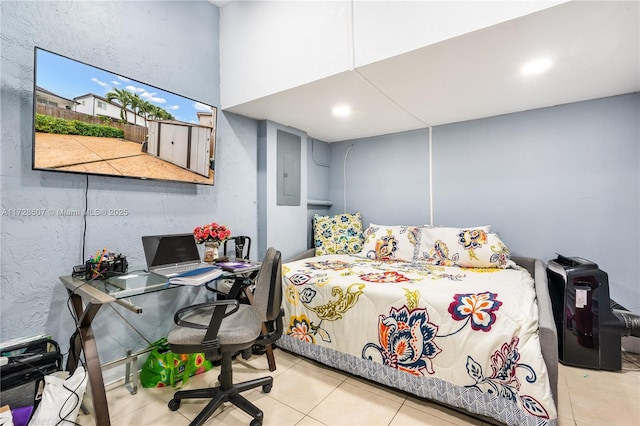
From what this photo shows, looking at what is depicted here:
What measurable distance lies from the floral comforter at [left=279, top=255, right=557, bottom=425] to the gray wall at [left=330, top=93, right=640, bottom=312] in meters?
0.72

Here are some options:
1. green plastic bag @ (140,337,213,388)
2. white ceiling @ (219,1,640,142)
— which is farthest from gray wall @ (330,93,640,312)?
green plastic bag @ (140,337,213,388)

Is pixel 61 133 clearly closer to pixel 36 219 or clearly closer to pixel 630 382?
pixel 36 219

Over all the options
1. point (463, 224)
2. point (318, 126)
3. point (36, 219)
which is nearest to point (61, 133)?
point (36, 219)

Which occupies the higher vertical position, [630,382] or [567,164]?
[567,164]

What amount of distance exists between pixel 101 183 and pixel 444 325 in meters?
2.38

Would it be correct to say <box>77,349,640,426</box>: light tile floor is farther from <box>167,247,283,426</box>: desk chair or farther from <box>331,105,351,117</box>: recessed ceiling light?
<box>331,105,351,117</box>: recessed ceiling light

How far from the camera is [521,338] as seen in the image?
4.78 feet

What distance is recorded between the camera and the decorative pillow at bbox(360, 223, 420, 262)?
290 cm

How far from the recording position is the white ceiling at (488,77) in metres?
1.52

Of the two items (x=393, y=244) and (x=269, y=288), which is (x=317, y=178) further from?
(x=269, y=288)

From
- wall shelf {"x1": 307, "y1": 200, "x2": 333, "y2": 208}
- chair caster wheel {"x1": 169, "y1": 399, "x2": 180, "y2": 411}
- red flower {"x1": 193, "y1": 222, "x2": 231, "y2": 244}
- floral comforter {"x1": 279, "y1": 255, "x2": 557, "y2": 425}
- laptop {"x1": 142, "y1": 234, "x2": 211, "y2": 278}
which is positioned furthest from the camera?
wall shelf {"x1": 307, "y1": 200, "x2": 333, "y2": 208}

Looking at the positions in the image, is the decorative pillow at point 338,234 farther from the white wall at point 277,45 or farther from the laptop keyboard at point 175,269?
the white wall at point 277,45

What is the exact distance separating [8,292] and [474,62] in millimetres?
3089

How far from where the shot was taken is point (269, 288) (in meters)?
1.60
